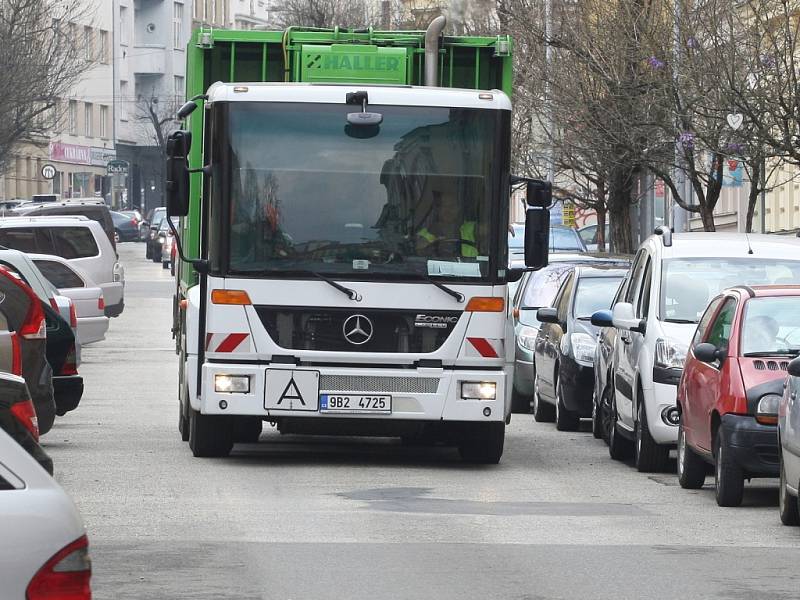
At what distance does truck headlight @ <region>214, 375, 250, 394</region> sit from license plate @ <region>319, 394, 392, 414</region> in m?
0.53

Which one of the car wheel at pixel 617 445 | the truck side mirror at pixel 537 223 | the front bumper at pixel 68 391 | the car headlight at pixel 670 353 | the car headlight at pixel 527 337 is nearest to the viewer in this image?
the truck side mirror at pixel 537 223

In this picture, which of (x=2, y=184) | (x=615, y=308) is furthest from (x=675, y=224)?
(x=2, y=184)

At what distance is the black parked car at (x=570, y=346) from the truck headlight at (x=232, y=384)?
5358mm

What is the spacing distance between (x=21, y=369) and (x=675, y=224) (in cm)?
2468

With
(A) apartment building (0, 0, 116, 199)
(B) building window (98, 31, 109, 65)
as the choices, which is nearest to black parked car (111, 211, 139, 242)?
(A) apartment building (0, 0, 116, 199)

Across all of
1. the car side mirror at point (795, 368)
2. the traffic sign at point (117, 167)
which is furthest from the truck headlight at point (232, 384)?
the traffic sign at point (117, 167)

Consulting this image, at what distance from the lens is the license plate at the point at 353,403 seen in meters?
14.6

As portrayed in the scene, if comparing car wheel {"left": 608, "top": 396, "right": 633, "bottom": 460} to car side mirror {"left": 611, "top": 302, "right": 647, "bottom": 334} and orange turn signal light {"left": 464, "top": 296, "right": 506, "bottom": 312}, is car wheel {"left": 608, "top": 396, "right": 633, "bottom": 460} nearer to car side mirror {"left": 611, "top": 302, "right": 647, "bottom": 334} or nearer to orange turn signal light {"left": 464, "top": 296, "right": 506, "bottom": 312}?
car side mirror {"left": 611, "top": 302, "right": 647, "bottom": 334}

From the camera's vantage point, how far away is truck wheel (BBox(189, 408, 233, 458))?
50.7ft

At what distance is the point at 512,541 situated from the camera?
11086mm

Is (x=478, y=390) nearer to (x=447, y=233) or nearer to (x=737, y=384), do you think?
(x=447, y=233)

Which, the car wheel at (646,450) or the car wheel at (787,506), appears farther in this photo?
the car wheel at (646,450)

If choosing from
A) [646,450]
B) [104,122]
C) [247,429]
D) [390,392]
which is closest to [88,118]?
[104,122]

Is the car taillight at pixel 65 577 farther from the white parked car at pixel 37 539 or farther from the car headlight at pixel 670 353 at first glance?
the car headlight at pixel 670 353
